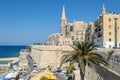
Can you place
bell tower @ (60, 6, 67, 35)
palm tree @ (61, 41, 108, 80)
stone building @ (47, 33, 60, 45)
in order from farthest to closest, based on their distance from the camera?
stone building @ (47, 33, 60, 45), bell tower @ (60, 6, 67, 35), palm tree @ (61, 41, 108, 80)

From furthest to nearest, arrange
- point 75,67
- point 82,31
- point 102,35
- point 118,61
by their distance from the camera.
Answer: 1. point 82,31
2. point 102,35
3. point 75,67
4. point 118,61

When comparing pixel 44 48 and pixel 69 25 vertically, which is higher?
pixel 69 25

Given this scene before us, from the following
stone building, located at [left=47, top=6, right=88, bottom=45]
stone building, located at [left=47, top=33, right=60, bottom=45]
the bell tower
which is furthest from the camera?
stone building, located at [left=47, top=33, right=60, bottom=45]

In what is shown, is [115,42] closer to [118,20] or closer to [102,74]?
[118,20]

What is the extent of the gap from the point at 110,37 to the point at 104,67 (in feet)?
102

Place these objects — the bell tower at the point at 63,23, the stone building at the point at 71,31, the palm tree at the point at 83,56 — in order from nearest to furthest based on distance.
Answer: the palm tree at the point at 83,56, the stone building at the point at 71,31, the bell tower at the point at 63,23

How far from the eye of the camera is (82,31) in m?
77.8

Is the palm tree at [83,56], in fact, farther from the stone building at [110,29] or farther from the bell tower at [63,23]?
the bell tower at [63,23]

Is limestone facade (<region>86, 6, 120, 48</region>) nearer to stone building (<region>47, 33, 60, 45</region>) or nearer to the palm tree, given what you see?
the palm tree

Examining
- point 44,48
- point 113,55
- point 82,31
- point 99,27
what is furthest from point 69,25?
point 113,55

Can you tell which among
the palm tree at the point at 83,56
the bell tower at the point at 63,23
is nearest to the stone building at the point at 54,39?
the bell tower at the point at 63,23

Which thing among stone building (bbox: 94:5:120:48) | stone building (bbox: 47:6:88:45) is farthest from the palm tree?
stone building (bbox: 47:6:88:45)

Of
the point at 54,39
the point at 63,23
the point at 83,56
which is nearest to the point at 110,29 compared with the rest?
the point at 83,56

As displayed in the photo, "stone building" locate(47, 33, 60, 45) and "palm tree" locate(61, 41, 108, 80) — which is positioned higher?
"stone building" locate(47, 33, 60, 45)
